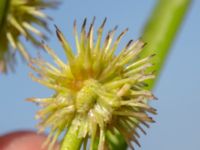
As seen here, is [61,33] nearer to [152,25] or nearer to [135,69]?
[135,69]

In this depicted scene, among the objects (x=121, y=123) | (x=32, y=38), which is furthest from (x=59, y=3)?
(x=121, y=123)

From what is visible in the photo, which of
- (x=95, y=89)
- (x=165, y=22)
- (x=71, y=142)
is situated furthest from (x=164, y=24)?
(x=71, y=142)

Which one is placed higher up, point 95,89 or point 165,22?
point 165,22

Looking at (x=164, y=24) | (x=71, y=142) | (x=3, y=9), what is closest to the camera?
(x=71, y=142)

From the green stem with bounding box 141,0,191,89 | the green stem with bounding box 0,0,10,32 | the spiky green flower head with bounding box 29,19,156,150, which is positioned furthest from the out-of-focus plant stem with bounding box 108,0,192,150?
the green stem with bounding box 0,0,10,32

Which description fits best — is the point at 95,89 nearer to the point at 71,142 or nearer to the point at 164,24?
the point at 71,142

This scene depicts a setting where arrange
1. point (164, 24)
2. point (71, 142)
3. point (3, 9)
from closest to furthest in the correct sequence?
point (71, 142), point (3, 9), point (164, 24)
